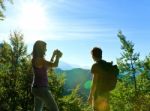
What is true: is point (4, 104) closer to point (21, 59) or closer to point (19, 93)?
point (19, 93)

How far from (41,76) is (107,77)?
1720 mm

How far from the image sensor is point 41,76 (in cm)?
829

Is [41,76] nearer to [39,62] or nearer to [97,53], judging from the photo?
[39,62]

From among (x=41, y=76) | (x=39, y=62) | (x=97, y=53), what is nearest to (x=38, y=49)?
(x=39, y=62)

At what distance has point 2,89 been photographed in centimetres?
3638

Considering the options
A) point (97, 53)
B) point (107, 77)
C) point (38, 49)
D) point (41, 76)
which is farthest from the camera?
point (97, 53)

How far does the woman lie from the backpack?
52.9 inches

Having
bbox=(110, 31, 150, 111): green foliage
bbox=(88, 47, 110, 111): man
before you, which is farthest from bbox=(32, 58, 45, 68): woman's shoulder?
bbox=(110, 31, 150, 111): green foliage

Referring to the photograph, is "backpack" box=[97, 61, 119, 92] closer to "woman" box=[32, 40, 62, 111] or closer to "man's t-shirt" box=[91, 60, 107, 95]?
"man's t-shirt" box=[91, 60, 107, 95]

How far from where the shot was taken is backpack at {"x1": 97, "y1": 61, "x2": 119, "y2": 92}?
29.4ft

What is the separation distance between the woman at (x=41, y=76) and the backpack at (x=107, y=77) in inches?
52.9

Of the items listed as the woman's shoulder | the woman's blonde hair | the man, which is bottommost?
the man

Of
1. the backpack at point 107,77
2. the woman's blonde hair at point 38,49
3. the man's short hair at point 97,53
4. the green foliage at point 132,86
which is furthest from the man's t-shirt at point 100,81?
the green foliage at point 132,86

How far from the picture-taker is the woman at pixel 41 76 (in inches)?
318
